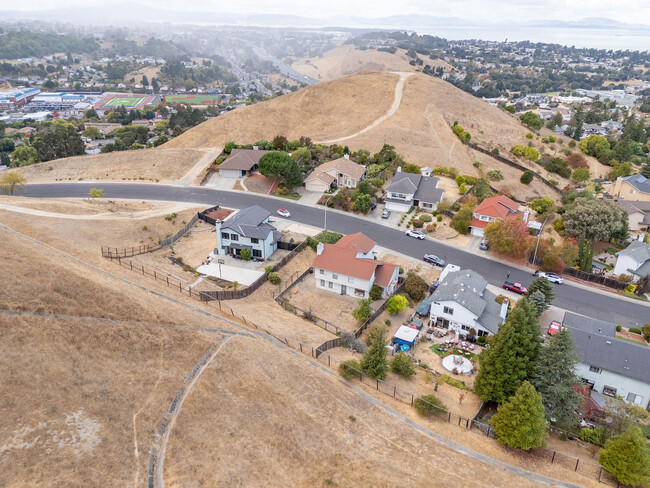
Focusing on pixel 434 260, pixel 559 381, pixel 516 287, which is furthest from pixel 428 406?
pixel 434 260

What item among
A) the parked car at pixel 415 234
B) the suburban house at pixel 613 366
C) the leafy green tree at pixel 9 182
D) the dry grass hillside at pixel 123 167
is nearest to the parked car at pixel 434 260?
the parked car at pixel 415 234

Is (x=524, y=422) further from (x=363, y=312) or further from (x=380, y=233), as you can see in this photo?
(x=380, y=233)

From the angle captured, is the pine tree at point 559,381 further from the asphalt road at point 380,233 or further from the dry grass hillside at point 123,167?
the dry grass hillside at point 123,167

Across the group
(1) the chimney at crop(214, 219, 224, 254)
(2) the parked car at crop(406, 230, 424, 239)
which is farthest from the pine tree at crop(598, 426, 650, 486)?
(1) the chimney at crop(214, 219, 224, 254)

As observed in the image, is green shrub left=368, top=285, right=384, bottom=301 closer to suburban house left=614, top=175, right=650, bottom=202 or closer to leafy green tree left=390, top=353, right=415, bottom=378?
leafy green tree left=390, top=353, right=415, bottom=378

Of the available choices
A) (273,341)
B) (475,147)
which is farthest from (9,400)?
(475,147)
